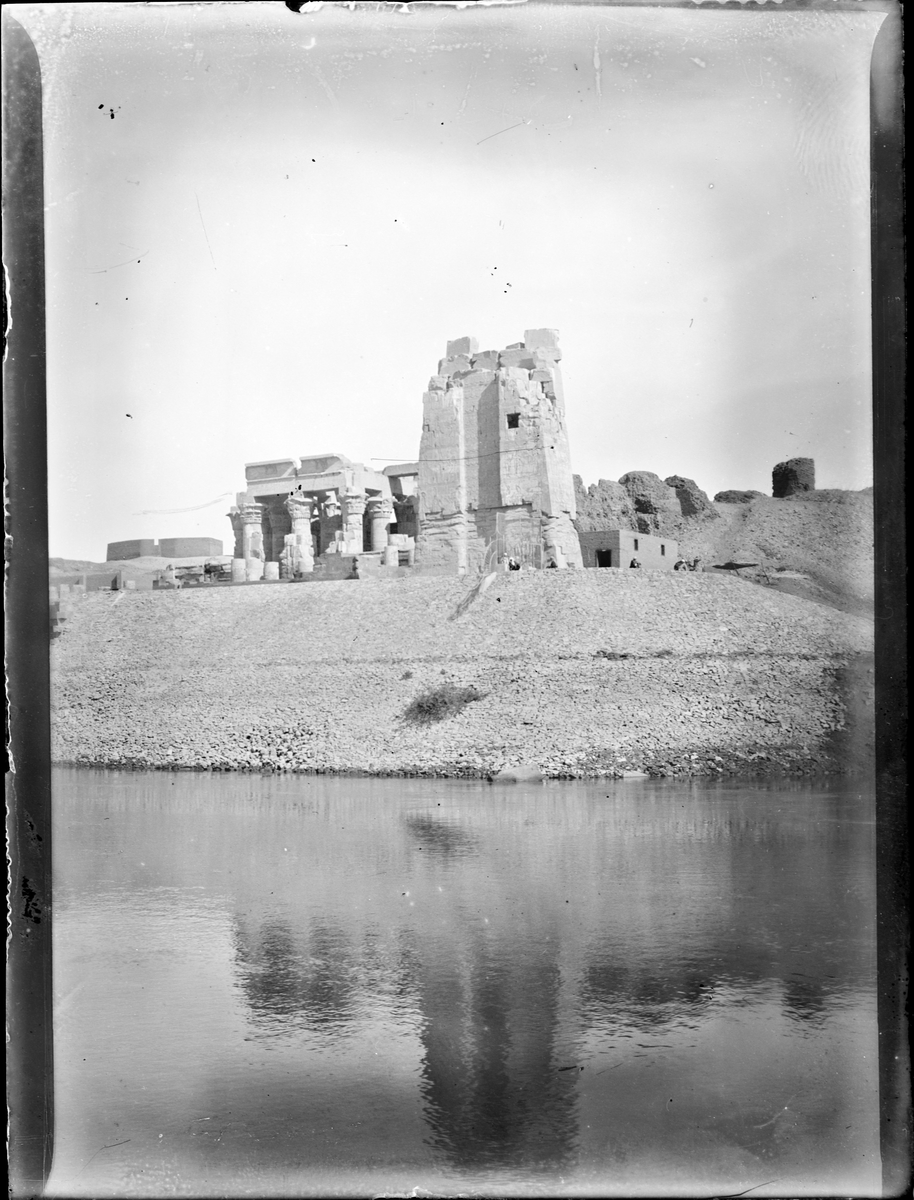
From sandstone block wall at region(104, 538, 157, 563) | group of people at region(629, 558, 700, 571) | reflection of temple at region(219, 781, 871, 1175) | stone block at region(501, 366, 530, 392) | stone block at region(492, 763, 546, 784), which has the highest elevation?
stone block at region(501, 366, 530, 392)

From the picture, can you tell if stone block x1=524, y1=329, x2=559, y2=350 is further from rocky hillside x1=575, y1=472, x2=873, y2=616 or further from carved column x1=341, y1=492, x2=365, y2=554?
rocky hillside x1=575, y1=472, x2=873, y2=616

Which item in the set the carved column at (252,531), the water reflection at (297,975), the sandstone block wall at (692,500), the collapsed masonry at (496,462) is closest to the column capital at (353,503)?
the carved column at (252,531)

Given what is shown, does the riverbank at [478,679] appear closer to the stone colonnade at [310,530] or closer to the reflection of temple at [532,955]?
the reflection of temple at [532,955]

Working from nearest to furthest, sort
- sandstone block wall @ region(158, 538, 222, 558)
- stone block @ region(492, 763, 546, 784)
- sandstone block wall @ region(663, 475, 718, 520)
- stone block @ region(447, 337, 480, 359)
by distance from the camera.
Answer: stone block @ region(492, 763, 546, 784), stone block @ region(447, 337, 480, 359), sandstone block wall @ region(158, 538, 222, 558), sandstone block wall @ region(663, 475, 718, 520)

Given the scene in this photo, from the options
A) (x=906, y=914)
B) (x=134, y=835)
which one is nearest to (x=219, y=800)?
(x=134, y=835)

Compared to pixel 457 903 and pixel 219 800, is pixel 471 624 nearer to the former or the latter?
pixel 219 800

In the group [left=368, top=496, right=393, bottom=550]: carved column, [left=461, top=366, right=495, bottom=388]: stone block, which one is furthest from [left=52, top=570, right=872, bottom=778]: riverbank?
[left=368, top=496, right=393, bottom=550]: carved column
